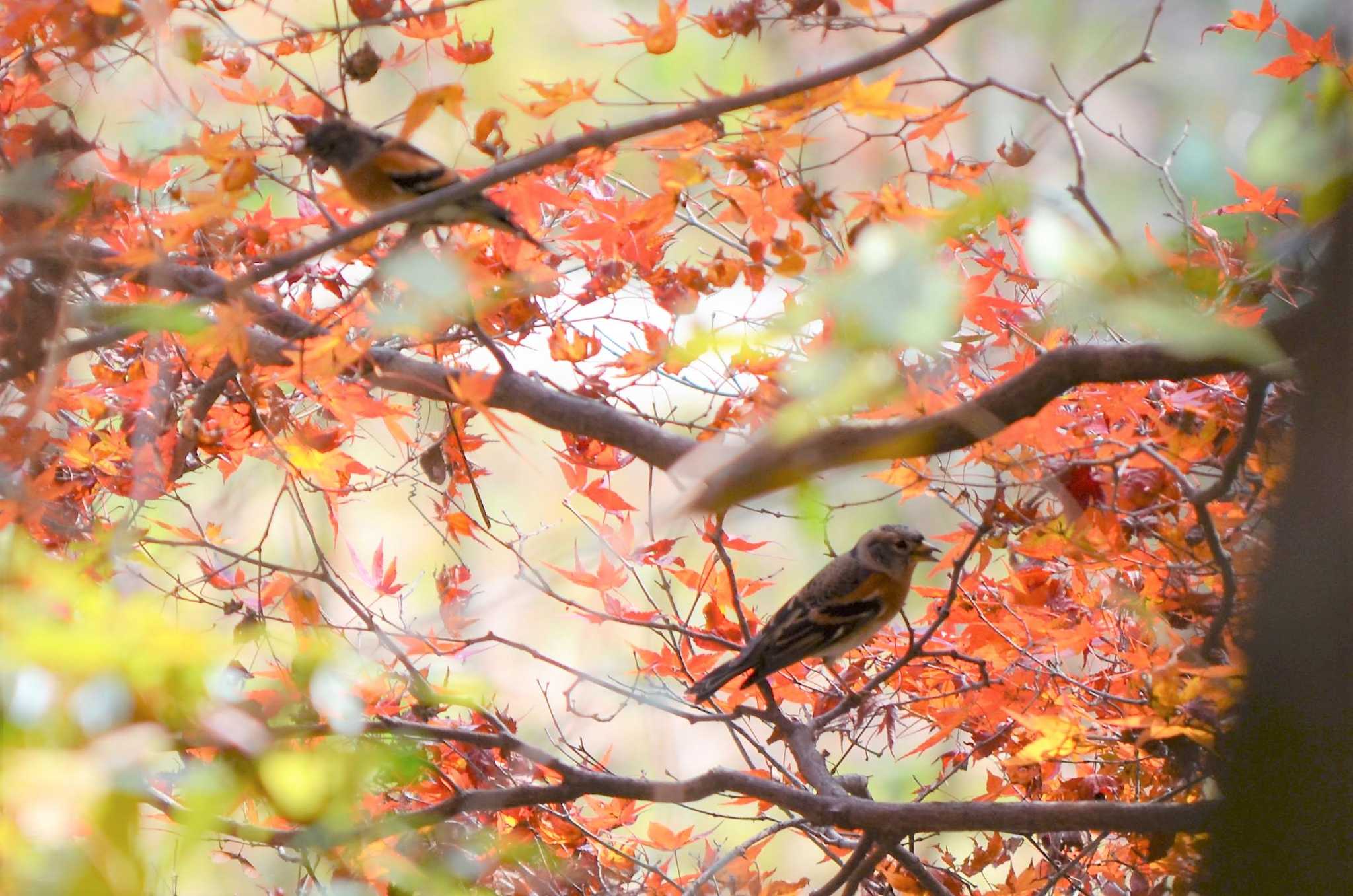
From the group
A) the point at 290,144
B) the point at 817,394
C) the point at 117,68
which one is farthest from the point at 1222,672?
the point at 117,68

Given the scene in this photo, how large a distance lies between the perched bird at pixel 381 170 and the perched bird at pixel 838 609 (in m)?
1.18

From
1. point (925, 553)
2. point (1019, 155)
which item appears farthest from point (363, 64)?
point (925, 553)

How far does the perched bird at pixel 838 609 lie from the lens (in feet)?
9.28

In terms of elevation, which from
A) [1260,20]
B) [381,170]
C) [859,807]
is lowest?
[859,807]

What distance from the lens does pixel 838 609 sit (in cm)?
343

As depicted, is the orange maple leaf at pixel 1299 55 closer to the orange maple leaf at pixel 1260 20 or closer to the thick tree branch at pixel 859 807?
the orange maple leaf at pixel 1260 20

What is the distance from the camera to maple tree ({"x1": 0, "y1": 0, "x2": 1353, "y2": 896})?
74 centimetres

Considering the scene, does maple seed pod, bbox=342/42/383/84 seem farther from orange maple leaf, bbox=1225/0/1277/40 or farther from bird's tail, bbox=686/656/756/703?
orange maple leaf, bbox=1225/0/1277/40

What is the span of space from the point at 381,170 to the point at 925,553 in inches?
79.6

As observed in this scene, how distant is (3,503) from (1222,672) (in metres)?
2.09

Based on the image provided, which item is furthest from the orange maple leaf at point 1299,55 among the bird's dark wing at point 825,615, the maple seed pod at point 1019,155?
the bird's dark wing at point 825,615

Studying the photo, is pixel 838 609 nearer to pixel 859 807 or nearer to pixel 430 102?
pixel 859 807

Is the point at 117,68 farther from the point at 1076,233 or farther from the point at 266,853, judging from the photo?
the point at 266,853

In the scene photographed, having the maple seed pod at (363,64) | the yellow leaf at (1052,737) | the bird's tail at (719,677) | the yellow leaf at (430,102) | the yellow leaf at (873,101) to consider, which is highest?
the maple seed pod at (363,64)
